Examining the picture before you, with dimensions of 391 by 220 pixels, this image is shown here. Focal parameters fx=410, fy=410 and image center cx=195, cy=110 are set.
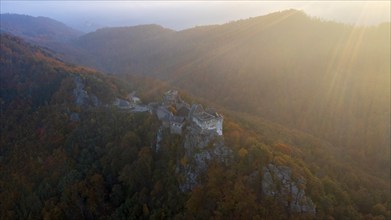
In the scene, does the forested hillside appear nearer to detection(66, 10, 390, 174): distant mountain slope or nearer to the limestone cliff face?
the limestone cliff face

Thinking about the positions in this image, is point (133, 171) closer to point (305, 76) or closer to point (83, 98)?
point (83, 98)

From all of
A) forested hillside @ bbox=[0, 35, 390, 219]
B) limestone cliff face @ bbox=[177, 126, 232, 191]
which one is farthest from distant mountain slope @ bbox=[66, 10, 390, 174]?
limestone cliff face @ bbox=[177, 126, 232, 191]

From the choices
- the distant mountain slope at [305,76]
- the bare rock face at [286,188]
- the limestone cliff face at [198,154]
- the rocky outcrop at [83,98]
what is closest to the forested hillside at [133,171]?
the bare rock face at [286,188]

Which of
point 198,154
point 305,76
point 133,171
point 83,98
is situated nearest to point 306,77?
point 305,76

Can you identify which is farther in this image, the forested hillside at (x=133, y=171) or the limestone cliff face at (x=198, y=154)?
the limestone cliff face at (x=198, y=154)

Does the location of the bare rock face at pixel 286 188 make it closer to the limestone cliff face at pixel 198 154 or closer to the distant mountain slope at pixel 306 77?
the limestone cliff face at pixel 198 154

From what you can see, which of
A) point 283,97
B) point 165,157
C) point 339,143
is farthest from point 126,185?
point 283,97

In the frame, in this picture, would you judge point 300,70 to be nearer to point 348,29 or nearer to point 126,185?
point 348,29
